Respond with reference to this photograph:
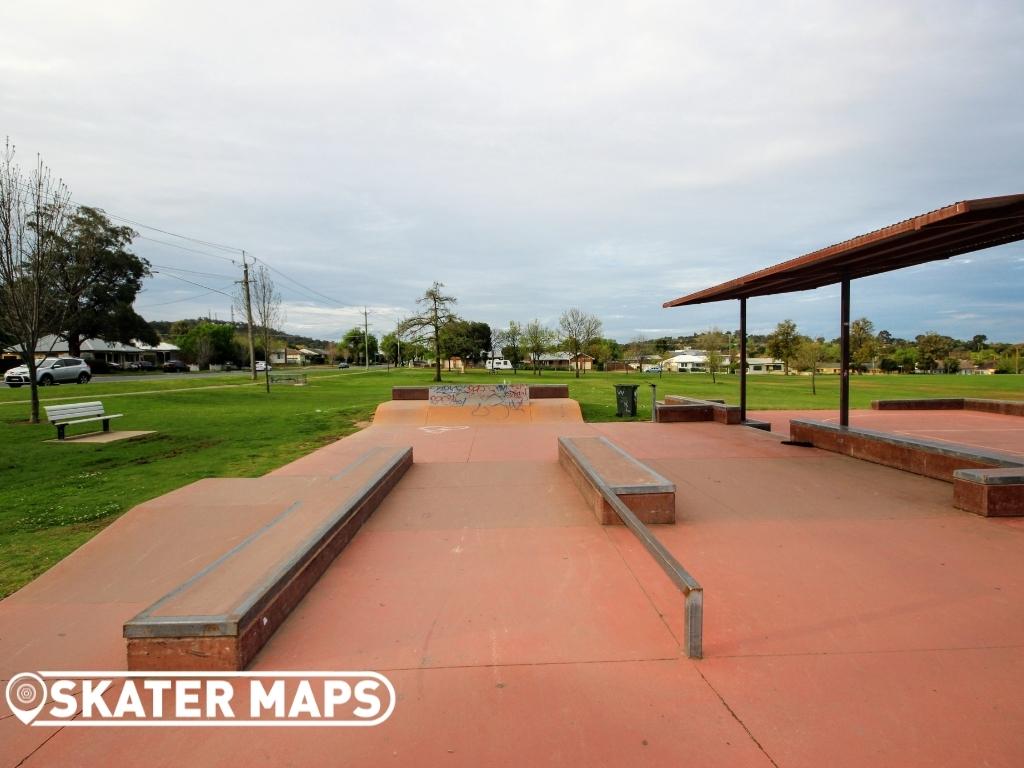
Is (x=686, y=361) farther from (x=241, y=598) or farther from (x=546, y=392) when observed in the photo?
(x=241, y=598)

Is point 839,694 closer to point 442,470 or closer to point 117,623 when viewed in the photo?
point 117,623

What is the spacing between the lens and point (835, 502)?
20.4ft

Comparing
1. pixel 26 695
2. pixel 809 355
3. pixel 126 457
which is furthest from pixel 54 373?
pixel 809 355

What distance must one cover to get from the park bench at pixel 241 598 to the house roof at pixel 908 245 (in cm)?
654

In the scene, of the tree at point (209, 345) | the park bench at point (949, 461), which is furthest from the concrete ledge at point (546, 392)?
the tree at point (209, 345)

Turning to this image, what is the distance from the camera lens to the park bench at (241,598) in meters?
2.98

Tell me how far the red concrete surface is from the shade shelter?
10.3ft

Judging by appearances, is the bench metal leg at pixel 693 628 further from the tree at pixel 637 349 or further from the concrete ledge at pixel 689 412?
the tree at pixel 637 349

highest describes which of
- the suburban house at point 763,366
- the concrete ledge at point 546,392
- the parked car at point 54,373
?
the parked car at point 54,373

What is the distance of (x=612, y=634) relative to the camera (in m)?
3.34

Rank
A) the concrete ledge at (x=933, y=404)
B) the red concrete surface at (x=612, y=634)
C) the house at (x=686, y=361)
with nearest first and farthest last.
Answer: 1. the red concrete surface at (x=612, y=634)
2. the concrete ledge at (x=933, y=404)
3. the house at (x=686, y=361)

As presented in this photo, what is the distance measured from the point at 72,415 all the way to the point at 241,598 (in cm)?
1265

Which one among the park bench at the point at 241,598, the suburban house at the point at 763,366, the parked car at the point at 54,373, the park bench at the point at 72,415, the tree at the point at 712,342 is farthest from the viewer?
the suburban house at the point at 763,366

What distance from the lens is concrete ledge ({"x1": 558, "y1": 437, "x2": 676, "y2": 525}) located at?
5.48 metres
